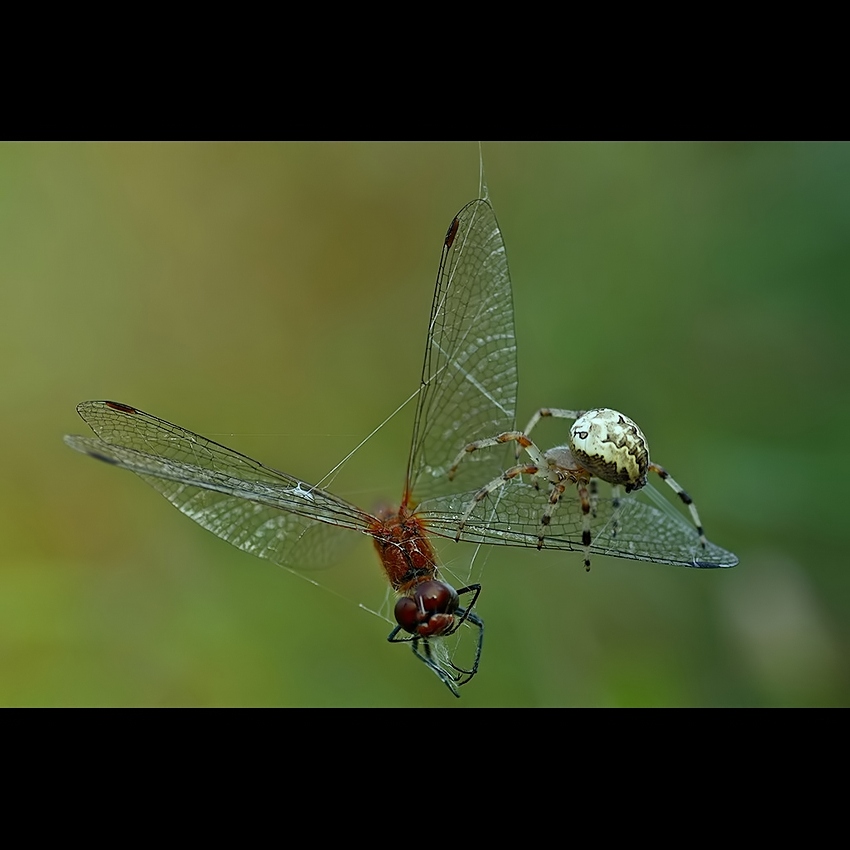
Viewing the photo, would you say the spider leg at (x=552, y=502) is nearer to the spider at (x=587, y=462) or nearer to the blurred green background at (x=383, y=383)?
the spider at (x=587, y=462)

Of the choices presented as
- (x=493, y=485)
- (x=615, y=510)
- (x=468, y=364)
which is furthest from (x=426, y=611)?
(x=468, y=364)

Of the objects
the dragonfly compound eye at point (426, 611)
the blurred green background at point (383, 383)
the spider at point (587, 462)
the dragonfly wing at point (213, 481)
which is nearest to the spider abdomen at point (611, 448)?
the spider at point (587, 462)

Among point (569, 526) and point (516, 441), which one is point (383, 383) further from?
point (569, 526)

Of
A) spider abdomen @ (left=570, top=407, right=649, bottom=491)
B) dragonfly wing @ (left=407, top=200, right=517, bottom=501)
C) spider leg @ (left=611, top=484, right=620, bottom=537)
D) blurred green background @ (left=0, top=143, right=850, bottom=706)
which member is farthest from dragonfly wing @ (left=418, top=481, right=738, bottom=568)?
blurred green background @ (left=0, top=143, right=850, bottom=706)

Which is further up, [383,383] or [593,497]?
[383,383]

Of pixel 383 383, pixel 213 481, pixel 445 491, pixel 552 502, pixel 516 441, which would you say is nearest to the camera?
pixel 213 481
